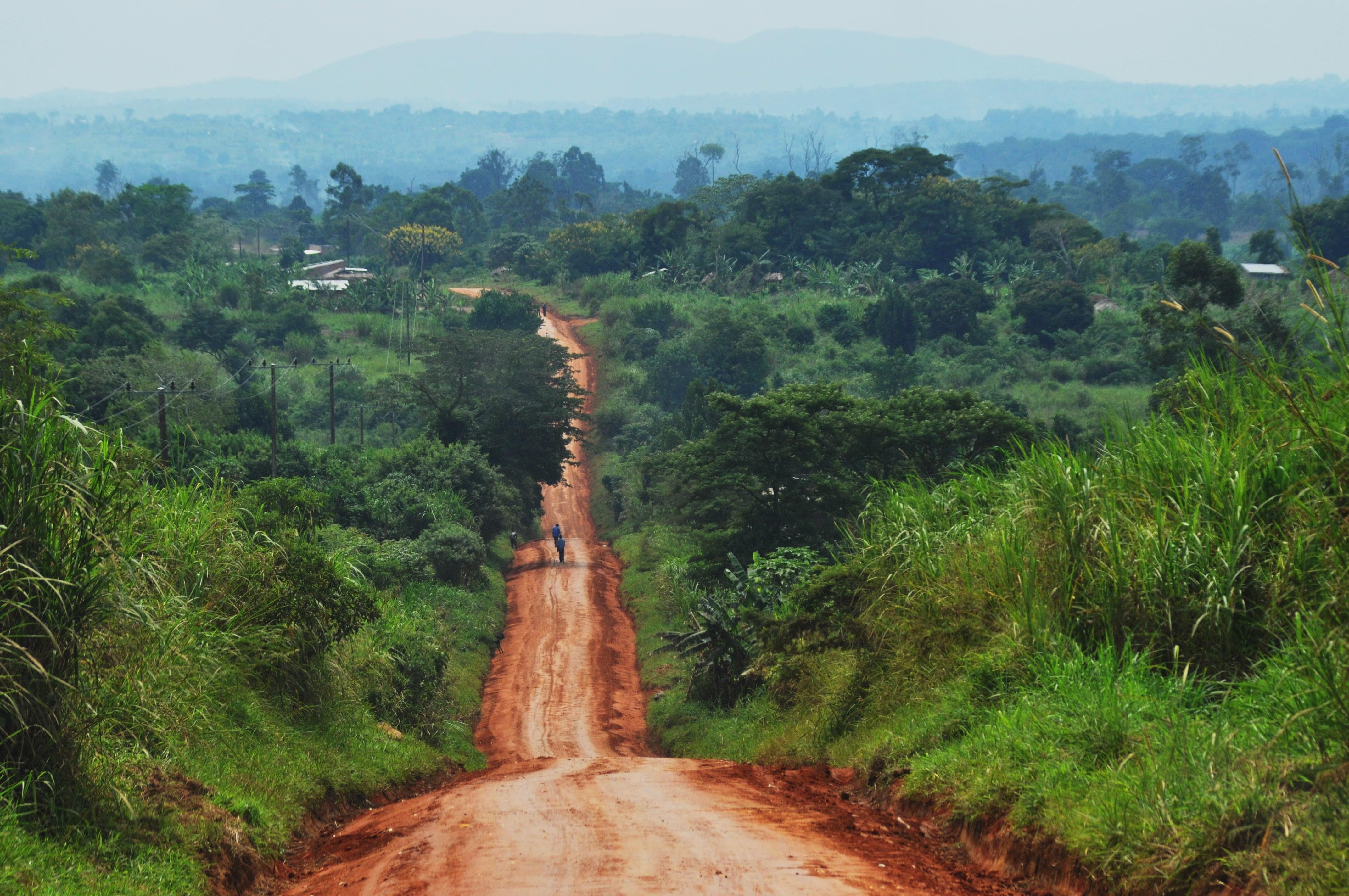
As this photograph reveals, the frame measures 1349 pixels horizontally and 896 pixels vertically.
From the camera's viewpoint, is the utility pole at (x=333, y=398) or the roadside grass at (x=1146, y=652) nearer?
the roadside grass at (x=1146, y=652)

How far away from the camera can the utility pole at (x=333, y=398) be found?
134 ft

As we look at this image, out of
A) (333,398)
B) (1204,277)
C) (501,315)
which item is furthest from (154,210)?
(1204,277)

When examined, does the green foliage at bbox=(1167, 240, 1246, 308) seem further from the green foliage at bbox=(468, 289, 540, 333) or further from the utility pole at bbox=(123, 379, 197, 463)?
the green foliage at bbox=(468, 289, 540, 333)

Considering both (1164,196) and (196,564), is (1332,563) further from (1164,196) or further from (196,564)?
(1164,196)

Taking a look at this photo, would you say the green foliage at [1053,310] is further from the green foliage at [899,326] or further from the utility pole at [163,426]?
the utility pole at [163,426]

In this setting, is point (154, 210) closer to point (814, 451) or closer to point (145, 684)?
point (814, 451)

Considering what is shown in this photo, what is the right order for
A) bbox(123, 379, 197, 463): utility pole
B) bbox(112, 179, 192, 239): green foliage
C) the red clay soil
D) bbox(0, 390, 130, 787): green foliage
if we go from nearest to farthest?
1. bbox(0, 390, 130, 787): green foliage
2. the red clay soil
3. bbox(123, 379, 197, 463): utility pole
4. bbox(112, 179, 192, 239): green foliage

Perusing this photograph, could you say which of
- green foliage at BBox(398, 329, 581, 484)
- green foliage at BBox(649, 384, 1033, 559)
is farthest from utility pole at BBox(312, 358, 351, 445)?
green foliage at BBox(649, 384, 1033, 559)

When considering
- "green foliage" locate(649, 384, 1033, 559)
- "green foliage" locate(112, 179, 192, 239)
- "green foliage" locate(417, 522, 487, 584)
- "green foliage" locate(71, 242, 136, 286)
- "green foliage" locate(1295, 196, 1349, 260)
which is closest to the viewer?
A: "green foliage" locate(649, 384, 1033, 559)

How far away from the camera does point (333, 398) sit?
136ft

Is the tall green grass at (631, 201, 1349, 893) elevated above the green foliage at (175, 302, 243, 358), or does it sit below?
above

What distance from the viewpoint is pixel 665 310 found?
7088 cm

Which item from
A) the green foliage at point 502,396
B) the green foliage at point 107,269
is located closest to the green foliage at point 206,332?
the green foliage at point 107,269

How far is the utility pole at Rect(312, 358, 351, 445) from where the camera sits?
41.0 m
